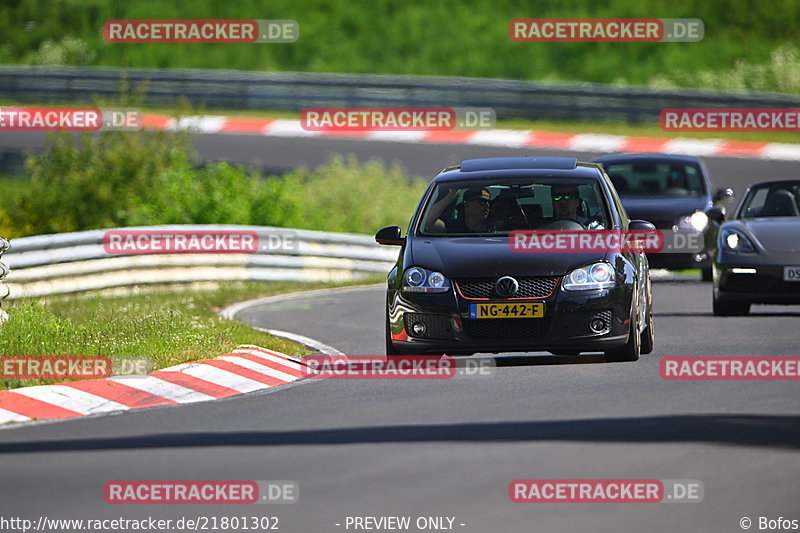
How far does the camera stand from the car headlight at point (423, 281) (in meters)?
12.3

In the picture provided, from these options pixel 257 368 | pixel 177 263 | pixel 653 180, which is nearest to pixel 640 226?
pixel 257 368

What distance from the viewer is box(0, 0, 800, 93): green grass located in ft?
139

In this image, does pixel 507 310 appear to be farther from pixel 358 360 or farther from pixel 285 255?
pixel 285 255

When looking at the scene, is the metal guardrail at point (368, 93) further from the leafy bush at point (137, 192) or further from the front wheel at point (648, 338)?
the front wheel at point (648, 338)

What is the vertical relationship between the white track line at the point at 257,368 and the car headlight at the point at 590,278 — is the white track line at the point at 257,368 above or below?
below

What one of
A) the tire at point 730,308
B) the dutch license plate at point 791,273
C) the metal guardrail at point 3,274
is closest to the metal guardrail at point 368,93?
the tire at point 730,308

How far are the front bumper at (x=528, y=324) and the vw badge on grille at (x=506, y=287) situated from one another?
62mm

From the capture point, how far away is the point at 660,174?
73.5 feet

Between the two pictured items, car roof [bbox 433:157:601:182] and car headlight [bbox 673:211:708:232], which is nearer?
car roof [bbox 433:157:601:182]

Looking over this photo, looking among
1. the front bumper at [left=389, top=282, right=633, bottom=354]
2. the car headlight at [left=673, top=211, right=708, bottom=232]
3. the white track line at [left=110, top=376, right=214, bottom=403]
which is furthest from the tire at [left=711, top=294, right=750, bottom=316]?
the white track line at [left=110, top=376, right=214, bottom=403]

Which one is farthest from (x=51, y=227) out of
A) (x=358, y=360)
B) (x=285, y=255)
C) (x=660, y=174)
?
(x=358, y=360)

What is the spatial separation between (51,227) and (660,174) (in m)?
9.05

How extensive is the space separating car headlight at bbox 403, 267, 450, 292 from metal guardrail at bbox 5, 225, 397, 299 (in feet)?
23.5

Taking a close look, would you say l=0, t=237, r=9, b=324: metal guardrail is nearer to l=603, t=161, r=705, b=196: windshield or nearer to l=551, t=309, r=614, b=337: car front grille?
l=551, t=309, r=614, b=337: car front grille
